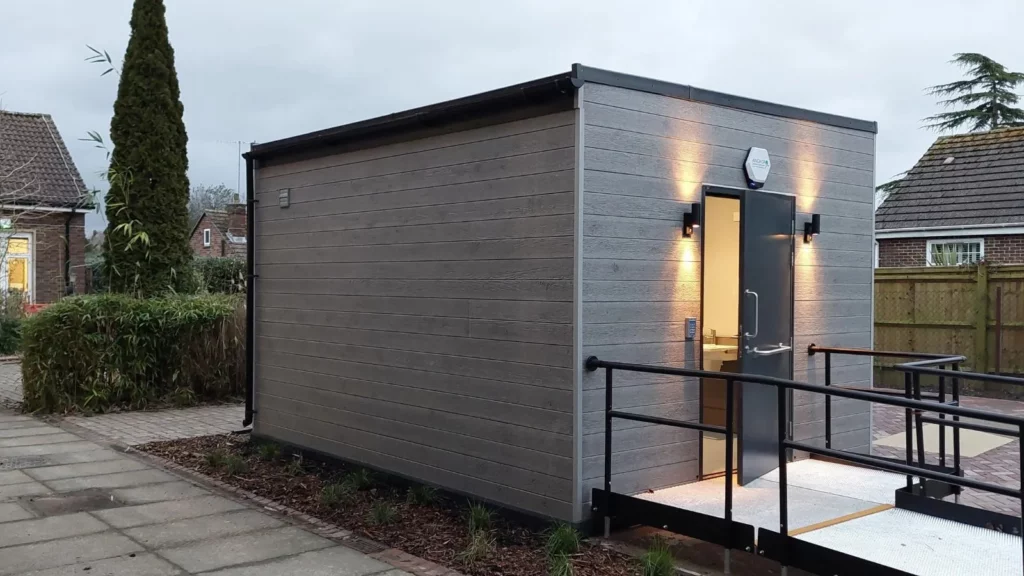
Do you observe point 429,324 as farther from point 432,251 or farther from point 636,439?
point 636,439

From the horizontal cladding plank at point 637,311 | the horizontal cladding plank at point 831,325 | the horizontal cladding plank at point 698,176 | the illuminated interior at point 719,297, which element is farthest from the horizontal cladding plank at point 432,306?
the illuminated interior at point 719,297

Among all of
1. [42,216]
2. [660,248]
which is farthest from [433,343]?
[42,216]

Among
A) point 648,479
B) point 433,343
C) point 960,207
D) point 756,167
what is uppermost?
point 960,207

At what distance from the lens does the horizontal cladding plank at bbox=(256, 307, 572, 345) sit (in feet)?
16.5

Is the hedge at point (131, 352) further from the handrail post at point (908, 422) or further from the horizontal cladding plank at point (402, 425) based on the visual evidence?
the handrail post at point (908, 422)

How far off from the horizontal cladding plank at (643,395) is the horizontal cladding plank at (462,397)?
0.18 m

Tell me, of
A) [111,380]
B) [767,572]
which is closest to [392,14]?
[111,380]

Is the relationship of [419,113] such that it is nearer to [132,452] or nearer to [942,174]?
[132,452]

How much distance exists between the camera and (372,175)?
21.2 feet

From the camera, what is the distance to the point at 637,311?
5.12 m

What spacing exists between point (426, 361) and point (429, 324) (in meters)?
0.26

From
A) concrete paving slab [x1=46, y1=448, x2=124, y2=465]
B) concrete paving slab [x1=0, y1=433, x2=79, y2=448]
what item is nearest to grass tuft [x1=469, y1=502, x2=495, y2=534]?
concrete paving slab [x1=46, y1=448, x2=124, y2=465]

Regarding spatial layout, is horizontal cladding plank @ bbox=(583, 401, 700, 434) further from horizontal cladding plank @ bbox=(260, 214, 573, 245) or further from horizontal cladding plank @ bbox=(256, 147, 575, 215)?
horizontal cladding plank @ bbox=(256, 147, 575, 215)

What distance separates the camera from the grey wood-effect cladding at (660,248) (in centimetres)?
488
